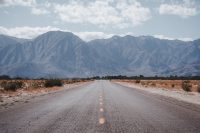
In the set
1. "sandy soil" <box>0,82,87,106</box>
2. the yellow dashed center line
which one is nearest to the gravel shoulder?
"sandy soil" <box>0,82,87,106</box>

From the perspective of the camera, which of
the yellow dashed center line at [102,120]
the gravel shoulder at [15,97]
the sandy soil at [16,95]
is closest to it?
the yellow dashed center line at [102,120]

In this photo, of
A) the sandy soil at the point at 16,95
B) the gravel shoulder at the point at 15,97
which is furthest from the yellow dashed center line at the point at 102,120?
the sandy soil at the point at 16,95

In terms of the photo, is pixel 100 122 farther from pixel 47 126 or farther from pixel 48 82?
pixel 48 82

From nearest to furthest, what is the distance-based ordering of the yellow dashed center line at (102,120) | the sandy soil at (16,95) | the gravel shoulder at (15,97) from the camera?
1. the yellow dashed center line at (102,120)
2. the gravel shoulder at (15,97)
3. the sandy soil at (16,95)

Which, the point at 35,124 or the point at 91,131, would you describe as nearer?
the point at 91,131

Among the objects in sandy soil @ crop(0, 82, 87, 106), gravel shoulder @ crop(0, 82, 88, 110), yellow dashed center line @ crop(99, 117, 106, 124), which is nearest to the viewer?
yellow dashed center line @ crop(99, 117, 106, 124)

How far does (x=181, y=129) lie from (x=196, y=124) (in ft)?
4.02

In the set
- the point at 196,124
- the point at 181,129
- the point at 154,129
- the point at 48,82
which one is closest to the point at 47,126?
the point at 154,129

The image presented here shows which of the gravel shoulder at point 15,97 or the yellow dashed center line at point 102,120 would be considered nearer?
the yellow dashed center line at point 102,120

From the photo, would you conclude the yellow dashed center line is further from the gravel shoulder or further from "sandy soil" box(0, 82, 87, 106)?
"sandy soil" box(0, 82, 87, 106)

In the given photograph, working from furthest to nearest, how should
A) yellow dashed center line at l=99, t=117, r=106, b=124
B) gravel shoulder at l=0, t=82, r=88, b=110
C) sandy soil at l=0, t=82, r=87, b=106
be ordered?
sandy soil at l=0, t=82, r=87, b=106 < gravel shoulder at l=0, t=82, r=88, b=110 < yellow dashed center line at l=99, t=117, r=106, b=124

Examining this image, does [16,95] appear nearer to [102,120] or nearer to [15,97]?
Result: [15,97]

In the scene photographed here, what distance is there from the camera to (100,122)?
10.9 m

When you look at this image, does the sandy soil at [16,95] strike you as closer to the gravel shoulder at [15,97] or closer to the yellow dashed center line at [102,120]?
the gravel shoulder at [15,97]
